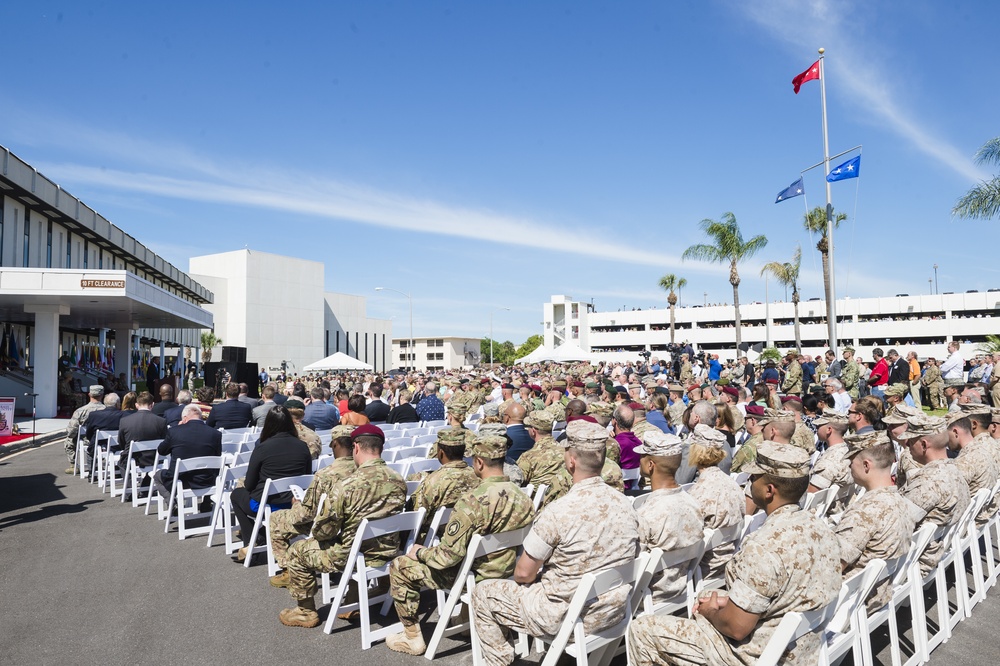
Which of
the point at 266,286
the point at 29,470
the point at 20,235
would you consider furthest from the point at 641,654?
the point at 266,286

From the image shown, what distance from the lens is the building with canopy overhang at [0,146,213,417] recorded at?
18.5 meters

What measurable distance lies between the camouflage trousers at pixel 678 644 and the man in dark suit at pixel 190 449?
5597 millimetres

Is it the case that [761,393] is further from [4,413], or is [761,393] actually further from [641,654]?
[4,413]

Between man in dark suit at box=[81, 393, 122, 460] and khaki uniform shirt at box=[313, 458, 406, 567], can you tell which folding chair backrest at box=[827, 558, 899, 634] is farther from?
man in dark suit at box=[81, 393, 122, 460]

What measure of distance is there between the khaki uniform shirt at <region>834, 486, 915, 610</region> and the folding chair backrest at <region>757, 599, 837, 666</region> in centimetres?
88

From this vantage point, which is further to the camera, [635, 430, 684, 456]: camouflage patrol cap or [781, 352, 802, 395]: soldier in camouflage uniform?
[781, 352, 802, 395]: soldier in camouflage uniform

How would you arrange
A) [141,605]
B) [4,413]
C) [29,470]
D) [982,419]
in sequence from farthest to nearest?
[4,413]
[29,470]
[982,419]
[141,605]

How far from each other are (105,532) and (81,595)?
2.09 meters

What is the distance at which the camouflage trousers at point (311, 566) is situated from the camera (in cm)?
459

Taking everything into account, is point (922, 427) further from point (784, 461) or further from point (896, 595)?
point (784, 461)

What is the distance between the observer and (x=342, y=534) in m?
4.63

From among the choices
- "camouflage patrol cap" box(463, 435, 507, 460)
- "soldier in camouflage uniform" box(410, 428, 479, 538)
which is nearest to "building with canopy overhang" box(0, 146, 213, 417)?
"soldier in camouflage uniform" box(410, 428, 479, 538)

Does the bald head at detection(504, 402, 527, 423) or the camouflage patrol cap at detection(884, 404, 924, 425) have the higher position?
the camouflage patrol cap at detection(884, 404, 924, 425)

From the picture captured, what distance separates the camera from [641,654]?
3090 mm
